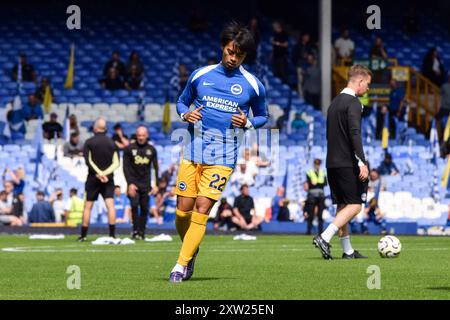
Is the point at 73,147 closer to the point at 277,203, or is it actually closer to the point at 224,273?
the point at 277,203

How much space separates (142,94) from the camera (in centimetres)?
3544

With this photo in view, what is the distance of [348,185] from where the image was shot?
1456cm

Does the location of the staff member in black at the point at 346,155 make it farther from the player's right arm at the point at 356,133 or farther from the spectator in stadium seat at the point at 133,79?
the spectator in stadium seat at the point at 133,79

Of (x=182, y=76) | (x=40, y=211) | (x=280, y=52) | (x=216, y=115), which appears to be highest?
(x=280, y=52)

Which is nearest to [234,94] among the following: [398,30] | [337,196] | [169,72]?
[337,196]

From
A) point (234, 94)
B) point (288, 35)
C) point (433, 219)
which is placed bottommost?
point (433, 219)

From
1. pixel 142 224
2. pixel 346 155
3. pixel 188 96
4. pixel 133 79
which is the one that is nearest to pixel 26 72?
pixel 133 79

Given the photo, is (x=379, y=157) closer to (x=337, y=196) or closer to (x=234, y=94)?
(x=337, y=196)

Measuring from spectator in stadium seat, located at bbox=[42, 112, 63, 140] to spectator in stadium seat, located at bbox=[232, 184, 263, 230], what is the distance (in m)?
6.18

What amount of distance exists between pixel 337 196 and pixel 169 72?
22275 millimetres

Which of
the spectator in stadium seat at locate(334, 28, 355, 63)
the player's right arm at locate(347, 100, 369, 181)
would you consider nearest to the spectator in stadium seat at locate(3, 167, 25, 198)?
the spectator in stadium seat at locate(334, 28, 355, 63)

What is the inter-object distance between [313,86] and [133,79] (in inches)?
205

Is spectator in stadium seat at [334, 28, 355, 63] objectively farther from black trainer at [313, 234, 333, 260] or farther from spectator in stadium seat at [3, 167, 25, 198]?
black trainer at [313, 234, 333, 260]

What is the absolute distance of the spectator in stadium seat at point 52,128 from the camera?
32.5 metres
